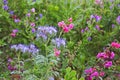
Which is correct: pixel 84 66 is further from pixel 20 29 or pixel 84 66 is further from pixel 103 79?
pixel 20 29

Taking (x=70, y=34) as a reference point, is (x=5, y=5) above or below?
above

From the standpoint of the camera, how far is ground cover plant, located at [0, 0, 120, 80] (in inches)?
147

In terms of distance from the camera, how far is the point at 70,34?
12.9 ft

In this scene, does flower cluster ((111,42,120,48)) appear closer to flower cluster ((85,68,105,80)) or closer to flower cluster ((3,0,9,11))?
flower cluster ((85,68,105,80))

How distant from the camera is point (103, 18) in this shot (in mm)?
4070

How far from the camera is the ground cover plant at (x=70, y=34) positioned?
3727mm

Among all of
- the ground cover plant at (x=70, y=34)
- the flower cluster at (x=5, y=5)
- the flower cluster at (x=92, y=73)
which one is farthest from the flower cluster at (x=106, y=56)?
the flower cluster at (x=5, y=5)

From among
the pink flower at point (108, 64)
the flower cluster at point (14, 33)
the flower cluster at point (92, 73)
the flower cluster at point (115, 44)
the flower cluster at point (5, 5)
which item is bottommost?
the flower cluster at point (92, 73)

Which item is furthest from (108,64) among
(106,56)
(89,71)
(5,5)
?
(5,5)

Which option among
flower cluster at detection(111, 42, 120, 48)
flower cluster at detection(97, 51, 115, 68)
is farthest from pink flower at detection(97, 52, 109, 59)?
flower cluster at detection(111, 42, 120, 48)

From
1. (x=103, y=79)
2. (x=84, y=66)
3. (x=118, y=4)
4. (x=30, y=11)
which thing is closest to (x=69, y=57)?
(x=84, y=66)

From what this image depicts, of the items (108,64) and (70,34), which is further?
(70,34)

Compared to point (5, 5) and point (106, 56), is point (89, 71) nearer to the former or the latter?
point (106, 56)

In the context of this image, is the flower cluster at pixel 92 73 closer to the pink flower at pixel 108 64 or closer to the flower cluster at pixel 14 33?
the pink flower at pixel 108 64
